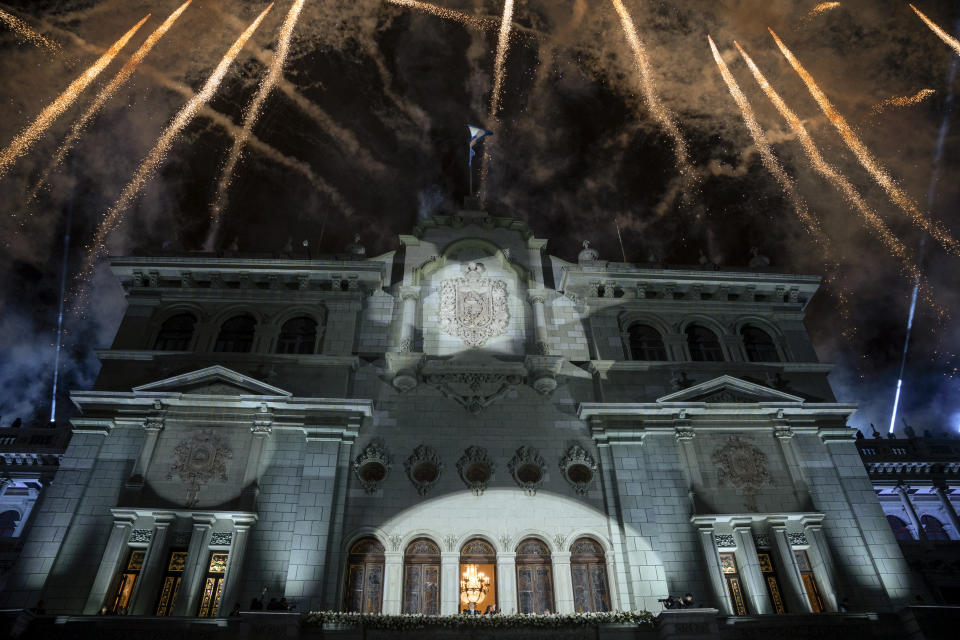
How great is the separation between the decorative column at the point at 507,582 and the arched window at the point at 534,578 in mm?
248

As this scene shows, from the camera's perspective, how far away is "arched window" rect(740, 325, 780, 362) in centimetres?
2847

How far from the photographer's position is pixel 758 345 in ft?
94.9

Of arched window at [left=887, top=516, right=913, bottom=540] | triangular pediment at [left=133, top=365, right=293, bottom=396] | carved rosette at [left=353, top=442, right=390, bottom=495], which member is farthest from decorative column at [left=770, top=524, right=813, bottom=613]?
triangular pediment at [left=133, top=365, right=293, bottom=396]

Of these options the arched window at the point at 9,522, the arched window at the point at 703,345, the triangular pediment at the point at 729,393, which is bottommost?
the arched window at the point at 9,522

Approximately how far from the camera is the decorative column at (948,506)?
3325cm

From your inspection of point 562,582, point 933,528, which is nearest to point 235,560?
point 562,582

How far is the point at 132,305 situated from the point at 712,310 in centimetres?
2652

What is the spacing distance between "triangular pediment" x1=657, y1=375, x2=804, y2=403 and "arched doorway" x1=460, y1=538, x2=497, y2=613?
9.46 m

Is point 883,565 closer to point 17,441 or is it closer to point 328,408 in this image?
point 328,408

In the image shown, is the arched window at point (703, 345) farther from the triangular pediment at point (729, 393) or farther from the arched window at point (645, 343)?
the triangular pediment at point (729, 393)

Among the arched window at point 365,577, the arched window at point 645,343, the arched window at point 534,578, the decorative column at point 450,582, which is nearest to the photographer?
the arched window at point 365,577

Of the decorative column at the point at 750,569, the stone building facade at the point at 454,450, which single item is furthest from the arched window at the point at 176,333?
the decorative column at the point at 750,569

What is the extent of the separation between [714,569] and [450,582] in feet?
29.8

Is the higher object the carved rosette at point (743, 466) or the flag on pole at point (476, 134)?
the flag on pole at point (476, 134)
